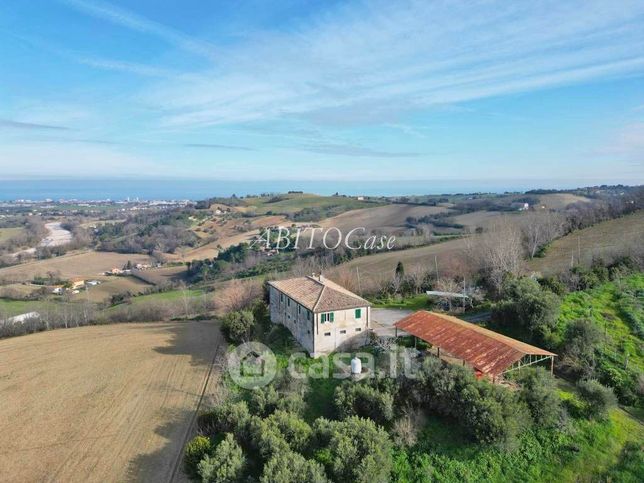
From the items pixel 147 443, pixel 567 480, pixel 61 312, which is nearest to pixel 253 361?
pixel 147 443

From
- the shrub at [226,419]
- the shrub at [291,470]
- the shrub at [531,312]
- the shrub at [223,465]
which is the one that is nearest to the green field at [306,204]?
the shrub at [531,312]

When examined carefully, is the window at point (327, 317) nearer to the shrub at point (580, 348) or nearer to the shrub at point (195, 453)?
the shrub at point (195, 453)

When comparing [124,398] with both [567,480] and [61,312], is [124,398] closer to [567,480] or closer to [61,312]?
[567,480]

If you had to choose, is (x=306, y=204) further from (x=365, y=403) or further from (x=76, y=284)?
(x=365, y=403)

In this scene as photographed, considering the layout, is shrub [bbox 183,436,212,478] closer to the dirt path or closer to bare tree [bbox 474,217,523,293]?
the dirt path

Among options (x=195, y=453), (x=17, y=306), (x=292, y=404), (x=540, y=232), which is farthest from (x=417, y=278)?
(x=17, y=306)
